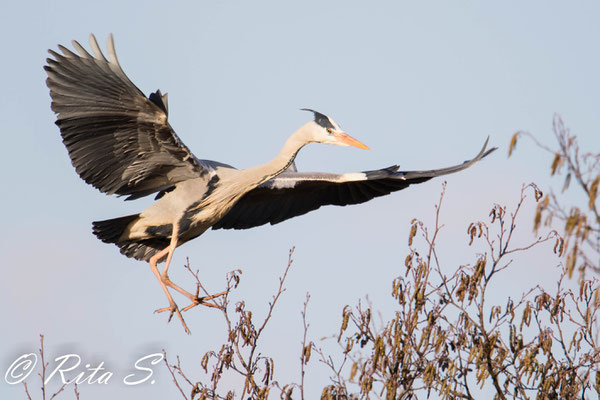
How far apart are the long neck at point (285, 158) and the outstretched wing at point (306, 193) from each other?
1.90ft

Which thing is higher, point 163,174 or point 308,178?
point 308,178

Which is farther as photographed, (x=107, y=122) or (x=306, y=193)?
(x=306, y=193)

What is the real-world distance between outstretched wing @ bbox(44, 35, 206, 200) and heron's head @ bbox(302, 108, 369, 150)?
1.06 meters

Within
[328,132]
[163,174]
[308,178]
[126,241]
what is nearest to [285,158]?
[328,132]

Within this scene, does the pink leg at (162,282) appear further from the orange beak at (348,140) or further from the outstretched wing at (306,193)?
the orange beak at (348,140)

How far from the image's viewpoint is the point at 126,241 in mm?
8055

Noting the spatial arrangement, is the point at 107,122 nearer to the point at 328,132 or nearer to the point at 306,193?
the point at 328,132

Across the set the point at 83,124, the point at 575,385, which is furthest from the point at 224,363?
the point at 83,124

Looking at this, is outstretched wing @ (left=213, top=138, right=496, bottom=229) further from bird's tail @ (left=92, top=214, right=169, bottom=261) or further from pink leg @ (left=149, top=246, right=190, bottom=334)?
pink leg @ (left=149, top=246, right=190, bottom=334)

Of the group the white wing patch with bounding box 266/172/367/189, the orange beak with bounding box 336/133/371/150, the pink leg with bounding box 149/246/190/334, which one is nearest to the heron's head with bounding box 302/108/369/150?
the orange beak with bounding box 336/133/371/150

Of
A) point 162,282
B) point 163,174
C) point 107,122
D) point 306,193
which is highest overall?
point 306,193

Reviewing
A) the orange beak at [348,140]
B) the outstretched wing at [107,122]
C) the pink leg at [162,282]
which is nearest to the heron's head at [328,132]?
the orange beak at [348,140]

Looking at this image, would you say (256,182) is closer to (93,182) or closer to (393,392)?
(93,182)

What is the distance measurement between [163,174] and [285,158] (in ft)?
3.54
